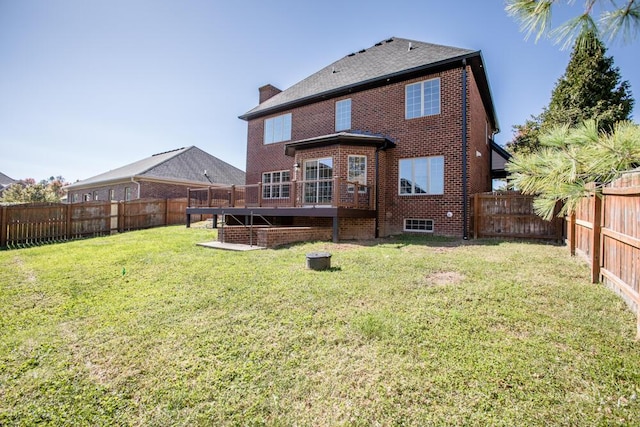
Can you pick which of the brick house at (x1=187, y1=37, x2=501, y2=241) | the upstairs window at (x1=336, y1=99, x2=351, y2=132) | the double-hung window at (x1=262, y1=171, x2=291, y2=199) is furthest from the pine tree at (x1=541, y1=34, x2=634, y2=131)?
the double-hung window at (x1=262, y1=171, x2=291, y2=199)

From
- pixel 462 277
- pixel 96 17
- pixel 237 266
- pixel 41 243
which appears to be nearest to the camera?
pixel 462 277

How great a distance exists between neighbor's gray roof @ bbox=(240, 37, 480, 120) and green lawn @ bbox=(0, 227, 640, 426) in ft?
29.3

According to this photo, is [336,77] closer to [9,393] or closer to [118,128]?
[9,393]

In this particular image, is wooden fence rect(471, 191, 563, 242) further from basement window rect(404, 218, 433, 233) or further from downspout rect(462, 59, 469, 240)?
basement window rect(404, 218, 433, 233)

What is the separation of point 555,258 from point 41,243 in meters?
17.0

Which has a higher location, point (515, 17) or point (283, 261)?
point (515, 17)

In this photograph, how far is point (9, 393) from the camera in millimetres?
2562

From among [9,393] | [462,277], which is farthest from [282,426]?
[462,277]

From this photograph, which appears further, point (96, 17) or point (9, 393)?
point (96, 17)

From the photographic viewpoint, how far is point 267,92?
17.9 meters

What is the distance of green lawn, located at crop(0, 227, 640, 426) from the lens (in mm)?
2267

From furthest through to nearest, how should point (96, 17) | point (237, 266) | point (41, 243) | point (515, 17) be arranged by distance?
point (41, 243)
point (96, 17)
point (237, 266)
point (515, 17)

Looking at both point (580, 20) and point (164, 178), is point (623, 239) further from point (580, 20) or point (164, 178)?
point (164, 178)

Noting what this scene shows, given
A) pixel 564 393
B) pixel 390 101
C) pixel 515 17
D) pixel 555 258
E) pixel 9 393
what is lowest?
pixel 9 393
